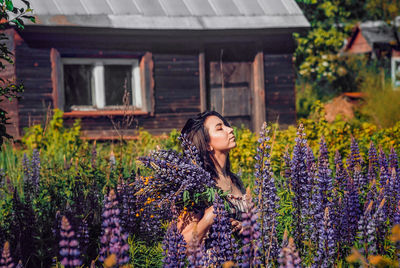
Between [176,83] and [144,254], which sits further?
[176,83]

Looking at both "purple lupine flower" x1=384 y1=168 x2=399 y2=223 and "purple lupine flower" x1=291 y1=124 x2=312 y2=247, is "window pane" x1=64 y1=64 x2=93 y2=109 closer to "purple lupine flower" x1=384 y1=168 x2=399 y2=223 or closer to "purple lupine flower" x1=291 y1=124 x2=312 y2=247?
"purple lupine flower" x1=291 y1=124 x2=312 y2=247

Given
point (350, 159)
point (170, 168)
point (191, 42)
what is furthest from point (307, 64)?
point (170, 168)

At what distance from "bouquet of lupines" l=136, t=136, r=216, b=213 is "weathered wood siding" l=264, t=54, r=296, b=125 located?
333 inches

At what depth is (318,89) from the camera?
19062 mm

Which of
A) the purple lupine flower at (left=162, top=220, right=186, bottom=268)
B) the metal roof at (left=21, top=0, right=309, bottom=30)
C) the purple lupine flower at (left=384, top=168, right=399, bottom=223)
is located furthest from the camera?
the metal roof at (left=21, top=0, right=309, bottom=30)

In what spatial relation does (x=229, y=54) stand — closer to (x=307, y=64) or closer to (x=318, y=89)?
(x=307, y=64)

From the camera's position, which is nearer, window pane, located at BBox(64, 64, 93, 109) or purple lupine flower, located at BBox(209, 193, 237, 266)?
purple lupine flower, located at BBox(209, 193, 237, 266)

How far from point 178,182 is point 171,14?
8020 millimetres

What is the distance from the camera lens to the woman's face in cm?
352

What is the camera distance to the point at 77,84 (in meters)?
10.8

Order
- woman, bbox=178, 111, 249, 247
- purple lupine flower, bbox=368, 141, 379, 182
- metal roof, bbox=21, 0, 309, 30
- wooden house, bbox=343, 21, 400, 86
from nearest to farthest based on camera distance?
woman, bbox=178, 111, 249, 247 < purple lupine flower, bbox=368, 141, 379, 182 < metal roof, bbox=21, 0, 309, 30 < wooden house, bbox=343, 21, 400, 86

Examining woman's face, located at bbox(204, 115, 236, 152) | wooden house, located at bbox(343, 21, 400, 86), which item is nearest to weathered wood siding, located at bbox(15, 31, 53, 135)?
woman's face, located at bbox(204, 115, 236, 152)

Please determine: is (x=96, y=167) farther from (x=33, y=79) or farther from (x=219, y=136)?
(x=33, y=79)

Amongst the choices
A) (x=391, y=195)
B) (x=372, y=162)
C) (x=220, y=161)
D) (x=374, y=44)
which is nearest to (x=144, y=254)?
(x=220, y=161)
